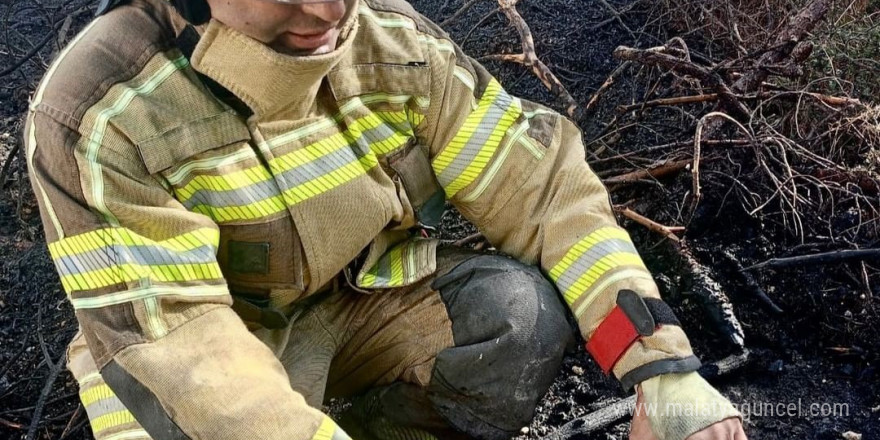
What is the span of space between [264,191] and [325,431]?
1.79ft

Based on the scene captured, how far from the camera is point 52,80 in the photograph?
63.5 inches

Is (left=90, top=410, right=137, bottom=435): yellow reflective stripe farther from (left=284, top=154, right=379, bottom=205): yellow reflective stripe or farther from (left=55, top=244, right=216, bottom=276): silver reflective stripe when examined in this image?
(left=284, top=154, right=379, bottom=205): yellow reflective stripe

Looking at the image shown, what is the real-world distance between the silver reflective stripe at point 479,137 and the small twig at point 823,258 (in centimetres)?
105

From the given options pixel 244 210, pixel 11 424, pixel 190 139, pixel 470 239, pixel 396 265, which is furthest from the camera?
pixel 470 239

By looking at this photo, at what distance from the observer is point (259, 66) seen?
1.60 metres

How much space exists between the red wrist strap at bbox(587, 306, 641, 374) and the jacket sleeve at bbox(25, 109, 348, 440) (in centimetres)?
66

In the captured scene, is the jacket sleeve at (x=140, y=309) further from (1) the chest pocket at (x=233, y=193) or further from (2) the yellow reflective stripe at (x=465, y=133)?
(2) the yellow reflective stripe at (x=465, y=133)

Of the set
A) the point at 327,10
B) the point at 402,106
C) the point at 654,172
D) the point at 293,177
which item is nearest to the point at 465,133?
the point at 402,106

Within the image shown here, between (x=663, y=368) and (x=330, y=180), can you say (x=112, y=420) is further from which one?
(x=663, y=368)

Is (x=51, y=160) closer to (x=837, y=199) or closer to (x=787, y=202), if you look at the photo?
(x=787, y=202)


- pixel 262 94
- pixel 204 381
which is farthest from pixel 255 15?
pixel 204 381

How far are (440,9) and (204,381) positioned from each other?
2631mm

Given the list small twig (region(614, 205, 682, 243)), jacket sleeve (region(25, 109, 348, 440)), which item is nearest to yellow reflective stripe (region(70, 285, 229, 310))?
jacket sleeve (region(25, 109, 348, 440))

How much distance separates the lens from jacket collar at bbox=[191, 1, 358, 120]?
1576 millimetres
